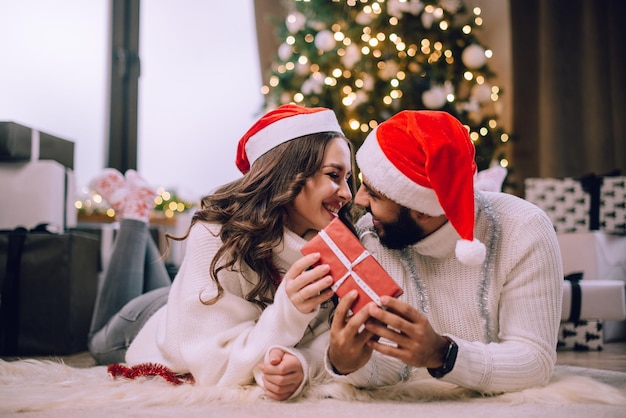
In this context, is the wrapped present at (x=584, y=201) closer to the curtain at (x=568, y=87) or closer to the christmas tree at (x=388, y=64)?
the christmas tree at (x=388, y=64)

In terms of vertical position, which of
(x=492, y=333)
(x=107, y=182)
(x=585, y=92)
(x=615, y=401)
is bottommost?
(x=615, y=401)

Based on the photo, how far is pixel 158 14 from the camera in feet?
15.2

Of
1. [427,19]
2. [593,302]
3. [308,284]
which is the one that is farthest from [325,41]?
[308,284]

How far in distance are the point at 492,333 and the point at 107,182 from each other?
157cm

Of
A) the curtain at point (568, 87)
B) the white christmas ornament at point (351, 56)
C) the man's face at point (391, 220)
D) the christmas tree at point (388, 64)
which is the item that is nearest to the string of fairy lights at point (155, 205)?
the christmas tree at point (388, 64)

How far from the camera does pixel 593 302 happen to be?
2418 mm

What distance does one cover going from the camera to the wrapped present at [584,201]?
2.92 metres

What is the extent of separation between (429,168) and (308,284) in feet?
1.05

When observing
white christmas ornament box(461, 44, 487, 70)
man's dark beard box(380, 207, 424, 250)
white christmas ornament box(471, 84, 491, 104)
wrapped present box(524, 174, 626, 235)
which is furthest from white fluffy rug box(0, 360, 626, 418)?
white christmas ornament box(461, 44, 487, 70)

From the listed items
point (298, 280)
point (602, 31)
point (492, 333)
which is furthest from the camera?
point (602, 31)

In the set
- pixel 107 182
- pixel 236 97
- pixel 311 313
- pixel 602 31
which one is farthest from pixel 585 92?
pixel 311 313

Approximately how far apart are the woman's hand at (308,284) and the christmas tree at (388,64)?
2.52m

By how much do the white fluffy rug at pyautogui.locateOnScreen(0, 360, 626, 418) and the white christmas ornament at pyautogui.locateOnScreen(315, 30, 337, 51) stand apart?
2.63 metres

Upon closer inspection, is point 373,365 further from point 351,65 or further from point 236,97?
point 236,97
